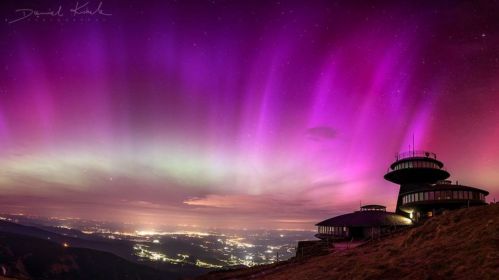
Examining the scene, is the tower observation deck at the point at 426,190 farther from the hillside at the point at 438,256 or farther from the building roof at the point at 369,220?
the hillside at the point at 438,256

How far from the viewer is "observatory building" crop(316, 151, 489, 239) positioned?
55106 millimetres

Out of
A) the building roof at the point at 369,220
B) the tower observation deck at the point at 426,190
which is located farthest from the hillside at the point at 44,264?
the tower observation deck at the point at 426,190

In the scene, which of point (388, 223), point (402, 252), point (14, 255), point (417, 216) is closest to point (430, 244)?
point (402, 252)

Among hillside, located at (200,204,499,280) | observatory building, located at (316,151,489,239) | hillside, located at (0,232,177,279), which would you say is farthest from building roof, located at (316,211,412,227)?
hillside, located at (0,232,177,279)

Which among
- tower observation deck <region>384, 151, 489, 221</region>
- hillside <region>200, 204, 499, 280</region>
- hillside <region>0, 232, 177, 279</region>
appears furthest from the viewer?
hillside <region>0, 232, 177, 279</region>

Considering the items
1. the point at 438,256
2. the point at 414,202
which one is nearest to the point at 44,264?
the point at 414,202

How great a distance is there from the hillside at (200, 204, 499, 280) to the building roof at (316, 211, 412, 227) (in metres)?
25.2

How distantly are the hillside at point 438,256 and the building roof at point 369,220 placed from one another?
2524cm

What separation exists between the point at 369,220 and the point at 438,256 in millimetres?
38322

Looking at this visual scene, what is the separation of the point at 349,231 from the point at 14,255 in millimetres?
189791

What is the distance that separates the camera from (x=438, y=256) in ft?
69.7

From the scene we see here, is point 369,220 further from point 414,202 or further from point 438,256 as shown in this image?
point 438,256

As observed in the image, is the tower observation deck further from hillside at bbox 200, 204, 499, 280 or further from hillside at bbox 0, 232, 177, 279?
hillside at bbox 0, 232, 177, 279

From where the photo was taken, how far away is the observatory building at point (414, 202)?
55106 millimetres
